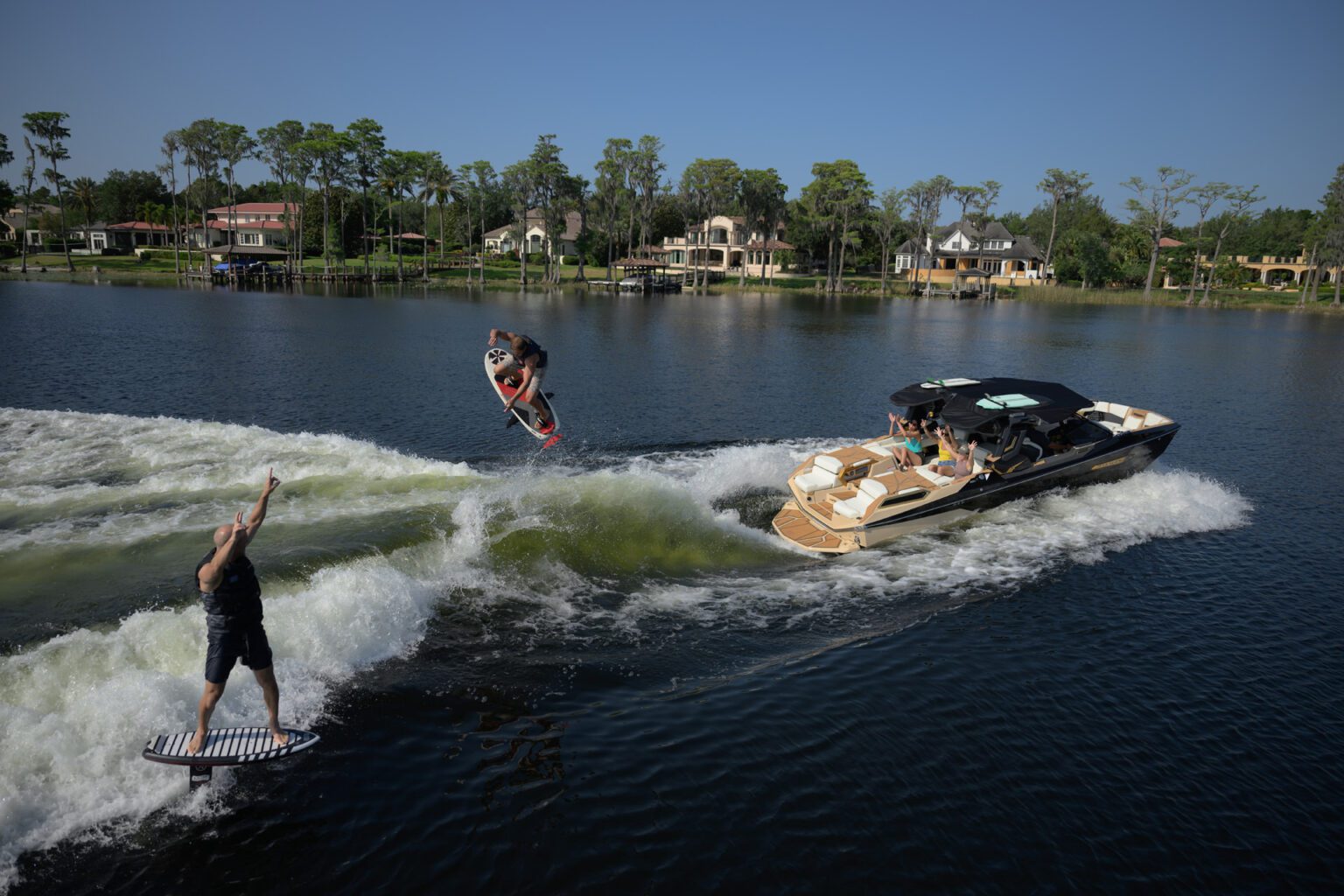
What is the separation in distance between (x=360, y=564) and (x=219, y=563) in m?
6.52

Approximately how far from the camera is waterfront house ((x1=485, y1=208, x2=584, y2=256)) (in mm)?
124500

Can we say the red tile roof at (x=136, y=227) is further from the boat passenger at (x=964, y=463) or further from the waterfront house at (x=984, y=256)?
the boat passenger at (x=964, y=463)

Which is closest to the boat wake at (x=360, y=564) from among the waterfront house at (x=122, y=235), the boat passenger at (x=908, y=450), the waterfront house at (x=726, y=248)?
the boat passenger at (x=908, y=450)

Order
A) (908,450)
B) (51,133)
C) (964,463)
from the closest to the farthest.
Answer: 1. (964,463)
2. (908,450)
3. (51,133)

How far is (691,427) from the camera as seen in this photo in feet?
92.9

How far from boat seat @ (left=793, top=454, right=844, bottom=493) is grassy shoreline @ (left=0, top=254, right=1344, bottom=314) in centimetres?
8790

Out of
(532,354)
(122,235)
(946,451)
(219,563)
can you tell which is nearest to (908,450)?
(946,451)

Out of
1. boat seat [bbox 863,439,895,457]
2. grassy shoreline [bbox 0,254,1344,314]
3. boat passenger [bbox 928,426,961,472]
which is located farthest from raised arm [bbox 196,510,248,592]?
grassy shoreline [bbox 0,254,1344,314]

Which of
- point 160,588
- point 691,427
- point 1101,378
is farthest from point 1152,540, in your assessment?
point 1101,378

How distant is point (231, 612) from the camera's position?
836cm

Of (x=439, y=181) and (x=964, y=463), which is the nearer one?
(x=964, y=463)

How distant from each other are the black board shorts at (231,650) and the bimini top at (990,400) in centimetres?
1499

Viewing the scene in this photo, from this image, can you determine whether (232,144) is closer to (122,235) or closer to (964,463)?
(122,235)

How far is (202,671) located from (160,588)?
3.62 m
